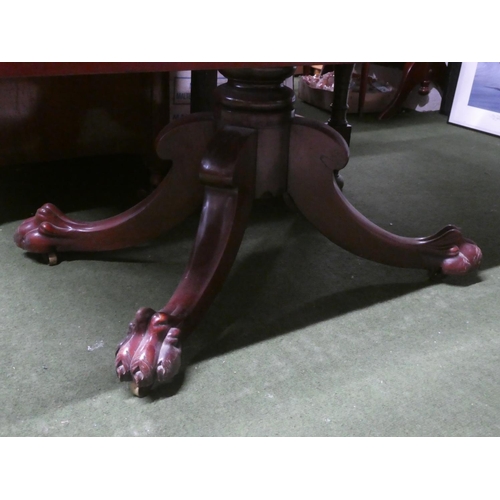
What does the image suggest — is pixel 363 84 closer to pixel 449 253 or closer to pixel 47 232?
pixel 449 253

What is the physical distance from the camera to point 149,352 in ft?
2.22

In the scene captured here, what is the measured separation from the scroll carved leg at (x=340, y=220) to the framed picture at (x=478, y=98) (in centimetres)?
129

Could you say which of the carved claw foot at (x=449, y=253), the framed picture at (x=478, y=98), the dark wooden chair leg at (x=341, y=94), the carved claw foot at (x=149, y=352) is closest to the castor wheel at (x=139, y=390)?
the carved claw foot at (x=149, y=352)

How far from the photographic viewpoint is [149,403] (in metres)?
0.69

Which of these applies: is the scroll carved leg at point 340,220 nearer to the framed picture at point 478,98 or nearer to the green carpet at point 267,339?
the green carpet at point 267,339

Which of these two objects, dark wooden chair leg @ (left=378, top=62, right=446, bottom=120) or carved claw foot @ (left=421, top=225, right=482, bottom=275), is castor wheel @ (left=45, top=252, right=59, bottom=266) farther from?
dark wooden chair leg @ (left=378, top=62, right=446, bottom=120)

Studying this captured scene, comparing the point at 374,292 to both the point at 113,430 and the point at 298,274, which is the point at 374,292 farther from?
the point at 113,430

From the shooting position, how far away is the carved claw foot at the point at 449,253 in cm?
97

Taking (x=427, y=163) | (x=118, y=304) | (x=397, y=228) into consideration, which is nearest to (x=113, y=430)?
(x=118, y=304)

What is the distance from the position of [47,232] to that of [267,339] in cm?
42

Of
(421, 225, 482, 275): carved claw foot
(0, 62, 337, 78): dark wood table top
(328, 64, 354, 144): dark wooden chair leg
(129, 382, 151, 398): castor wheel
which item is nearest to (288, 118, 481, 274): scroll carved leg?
(421, 225, 482, 275): carved claw foot

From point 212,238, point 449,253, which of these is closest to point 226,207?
point 212,238

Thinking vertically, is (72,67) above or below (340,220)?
above
